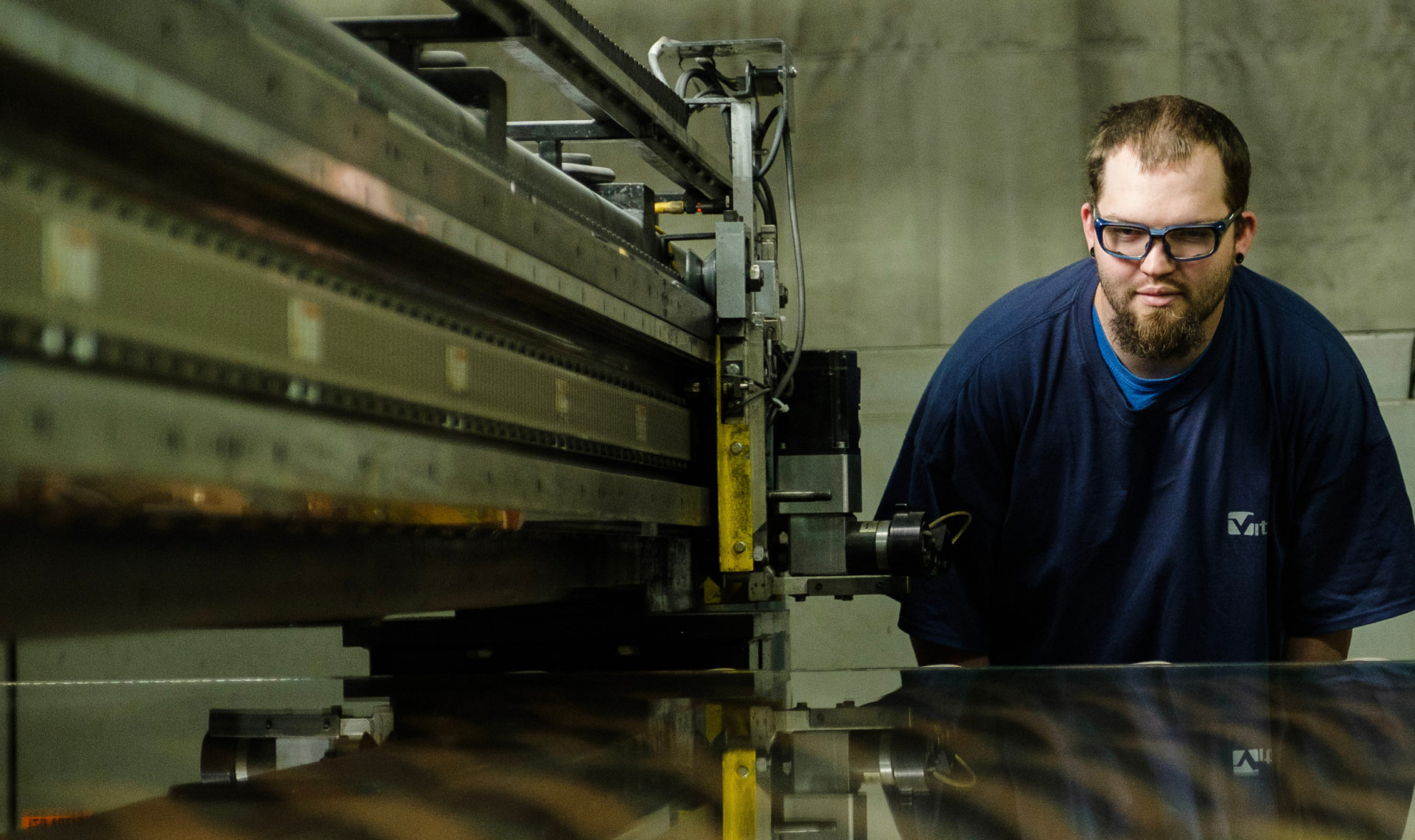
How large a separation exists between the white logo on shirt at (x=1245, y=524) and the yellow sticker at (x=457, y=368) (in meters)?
1.22

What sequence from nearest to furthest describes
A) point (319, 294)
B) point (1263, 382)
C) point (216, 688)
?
point (319, 294) < point (216, 688) < point (1263, 382)

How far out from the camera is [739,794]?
36.8 inches

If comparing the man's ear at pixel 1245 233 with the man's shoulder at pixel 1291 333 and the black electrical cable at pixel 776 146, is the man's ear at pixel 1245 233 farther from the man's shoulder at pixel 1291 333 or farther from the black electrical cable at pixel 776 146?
the black electrical cable at pixel 776 146

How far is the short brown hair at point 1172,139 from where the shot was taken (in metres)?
1.70

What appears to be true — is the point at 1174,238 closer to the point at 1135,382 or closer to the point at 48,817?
the point at 1135,382

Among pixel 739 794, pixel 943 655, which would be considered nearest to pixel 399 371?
pixel 739 794

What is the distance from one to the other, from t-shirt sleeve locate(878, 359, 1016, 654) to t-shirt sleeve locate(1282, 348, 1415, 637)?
0.46m

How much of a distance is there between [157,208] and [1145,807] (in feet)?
2.68

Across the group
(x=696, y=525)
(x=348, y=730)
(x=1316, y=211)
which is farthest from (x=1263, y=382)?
(x=1316, y=211)

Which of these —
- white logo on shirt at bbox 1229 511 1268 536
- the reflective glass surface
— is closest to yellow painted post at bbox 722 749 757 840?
the reflective glass surface

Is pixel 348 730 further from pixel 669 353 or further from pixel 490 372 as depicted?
pixel 669 353

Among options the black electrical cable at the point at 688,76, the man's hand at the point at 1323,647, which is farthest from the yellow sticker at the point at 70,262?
the man's hand at the point at 1323,647

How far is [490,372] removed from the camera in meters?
1.33

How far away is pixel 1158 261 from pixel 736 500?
740mm
